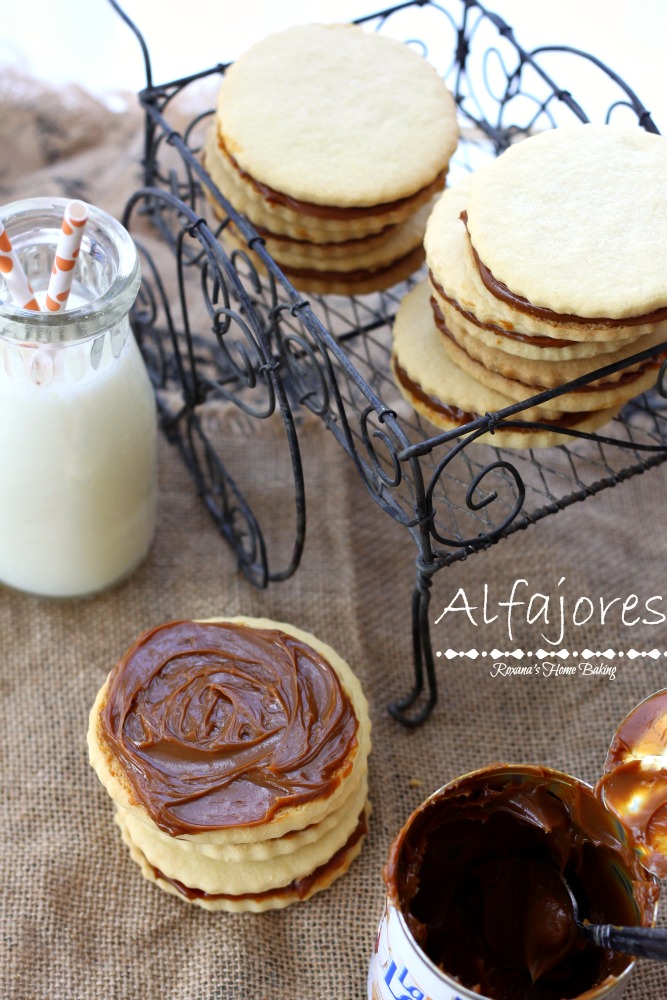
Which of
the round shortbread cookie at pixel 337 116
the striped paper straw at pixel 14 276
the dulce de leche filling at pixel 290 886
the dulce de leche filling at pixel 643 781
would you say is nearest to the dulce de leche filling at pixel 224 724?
the dulce de leche filling at pixel 290 886

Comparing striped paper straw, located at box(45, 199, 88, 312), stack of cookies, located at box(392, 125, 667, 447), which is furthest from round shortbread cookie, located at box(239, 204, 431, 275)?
striped paper straw, located at box(45, 199, 88, 312)

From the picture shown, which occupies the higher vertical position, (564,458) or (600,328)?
(600,328)

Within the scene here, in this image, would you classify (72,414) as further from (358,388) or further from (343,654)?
(343,654)

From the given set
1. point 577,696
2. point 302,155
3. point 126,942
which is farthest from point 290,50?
point 126,942

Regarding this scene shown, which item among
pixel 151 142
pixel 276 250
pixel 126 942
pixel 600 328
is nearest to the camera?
pixel 600 328

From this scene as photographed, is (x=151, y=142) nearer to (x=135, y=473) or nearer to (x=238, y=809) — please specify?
(x=135, y=473)

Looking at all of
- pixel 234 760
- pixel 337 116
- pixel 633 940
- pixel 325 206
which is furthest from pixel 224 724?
pixel 337 116
